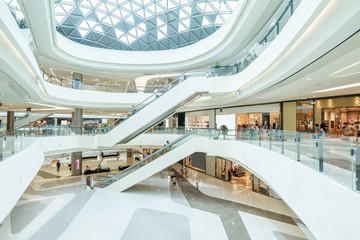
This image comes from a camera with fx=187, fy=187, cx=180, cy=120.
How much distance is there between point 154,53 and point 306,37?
16.4 m

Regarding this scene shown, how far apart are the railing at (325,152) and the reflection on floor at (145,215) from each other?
5.11m

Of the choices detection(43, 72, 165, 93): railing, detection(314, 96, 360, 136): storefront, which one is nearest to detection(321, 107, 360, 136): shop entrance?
detection(314, 96, 360, 136): storefront

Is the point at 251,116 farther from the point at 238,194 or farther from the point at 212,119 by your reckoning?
the point at 238,194

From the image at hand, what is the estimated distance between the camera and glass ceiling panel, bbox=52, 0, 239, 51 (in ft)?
55.1

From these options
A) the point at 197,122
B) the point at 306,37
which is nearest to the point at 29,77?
the point at 306,37

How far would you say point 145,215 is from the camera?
10555mm

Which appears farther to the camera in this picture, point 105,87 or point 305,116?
point 105,87

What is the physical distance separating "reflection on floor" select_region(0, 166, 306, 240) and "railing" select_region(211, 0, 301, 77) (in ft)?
28.0

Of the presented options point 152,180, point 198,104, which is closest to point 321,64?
point 198,104

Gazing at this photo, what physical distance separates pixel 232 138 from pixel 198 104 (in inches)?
292

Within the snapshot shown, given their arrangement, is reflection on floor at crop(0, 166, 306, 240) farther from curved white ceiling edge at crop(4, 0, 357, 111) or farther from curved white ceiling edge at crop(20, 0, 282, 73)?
curved white ceiling edge at crop(20, 0, 282, 73)

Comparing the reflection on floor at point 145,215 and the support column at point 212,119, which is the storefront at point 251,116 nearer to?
the support column at point 212,119

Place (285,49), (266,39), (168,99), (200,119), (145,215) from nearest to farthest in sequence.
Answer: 1. (285,49)
2. (266,39)
3. (145,215)
4. (168,99)
5. (200,119)

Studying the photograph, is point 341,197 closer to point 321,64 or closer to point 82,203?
point 321,64
